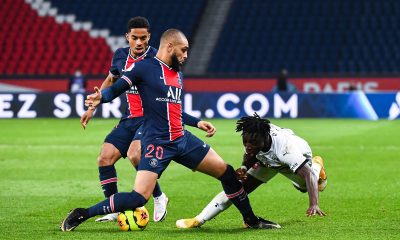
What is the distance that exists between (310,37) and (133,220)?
2786cm

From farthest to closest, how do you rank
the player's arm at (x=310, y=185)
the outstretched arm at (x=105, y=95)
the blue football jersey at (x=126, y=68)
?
1. the blue football jersey at (x=126, y=68)
2. the player's arm at (x=310, y=185)
3. the outstretched arm at (x=105, y=95)

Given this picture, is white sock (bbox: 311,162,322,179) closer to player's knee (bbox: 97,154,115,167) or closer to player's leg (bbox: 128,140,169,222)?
player's leg (bbox: 128,140,169,222)

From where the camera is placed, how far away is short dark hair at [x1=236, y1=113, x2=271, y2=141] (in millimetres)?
8438

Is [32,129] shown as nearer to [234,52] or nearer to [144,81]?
[234,52]

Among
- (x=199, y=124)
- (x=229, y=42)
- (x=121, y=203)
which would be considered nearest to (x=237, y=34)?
(x=229, y=42)

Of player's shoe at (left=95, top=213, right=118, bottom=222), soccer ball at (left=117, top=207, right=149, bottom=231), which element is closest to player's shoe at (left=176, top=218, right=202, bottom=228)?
soccer ball at (left=117, top=207, right=149, bottom=231)

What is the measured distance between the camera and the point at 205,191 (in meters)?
12.3

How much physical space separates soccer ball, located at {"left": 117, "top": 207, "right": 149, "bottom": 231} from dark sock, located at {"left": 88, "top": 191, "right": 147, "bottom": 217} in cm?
48

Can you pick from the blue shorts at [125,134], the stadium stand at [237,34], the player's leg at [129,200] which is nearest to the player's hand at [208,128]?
the player's leg at [129,200]

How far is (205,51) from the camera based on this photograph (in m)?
36.3

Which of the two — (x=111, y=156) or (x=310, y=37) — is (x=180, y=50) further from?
(x=310, y=37)

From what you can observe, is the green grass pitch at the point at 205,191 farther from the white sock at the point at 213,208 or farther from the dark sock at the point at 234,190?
the dark sock at the point at 234,190

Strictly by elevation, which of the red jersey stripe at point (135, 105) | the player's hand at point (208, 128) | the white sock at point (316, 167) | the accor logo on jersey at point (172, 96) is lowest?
the white sock at point (316, 167)

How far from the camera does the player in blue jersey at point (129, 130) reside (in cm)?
941
